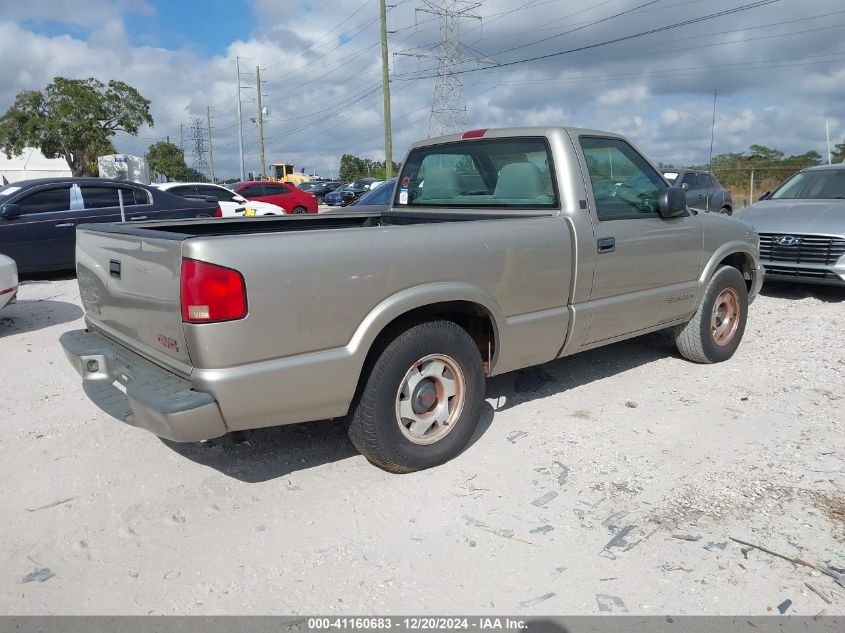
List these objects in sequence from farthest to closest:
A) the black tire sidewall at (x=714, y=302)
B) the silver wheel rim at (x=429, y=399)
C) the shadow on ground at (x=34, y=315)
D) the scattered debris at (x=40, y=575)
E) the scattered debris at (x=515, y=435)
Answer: the shadow on ground at (x=34, y=315) < the black tire sidewall at (x=714, y=302) < the scattered debris at (x=515, y=435) < the silver wheel rim at (x=429, y=399) < the scattered debris at (x=40, y=575)

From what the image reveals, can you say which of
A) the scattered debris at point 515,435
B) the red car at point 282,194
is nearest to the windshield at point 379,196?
the scattered debris at point 515,435

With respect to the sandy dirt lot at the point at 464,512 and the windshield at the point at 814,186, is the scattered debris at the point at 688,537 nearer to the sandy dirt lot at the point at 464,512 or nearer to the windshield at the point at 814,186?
the sandy dirt lot at the point at 464,512

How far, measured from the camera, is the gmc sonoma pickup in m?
2.87

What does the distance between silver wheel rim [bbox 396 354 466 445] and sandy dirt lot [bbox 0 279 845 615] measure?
0.77ft

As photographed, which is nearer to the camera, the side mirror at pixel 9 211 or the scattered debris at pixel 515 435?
the scattered debris at pixel 515 435

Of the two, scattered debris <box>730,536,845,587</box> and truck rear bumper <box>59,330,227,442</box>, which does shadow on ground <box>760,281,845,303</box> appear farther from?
truck rear bumper <box>59,330,227,442</box>

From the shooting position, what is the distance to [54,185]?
9.77 m

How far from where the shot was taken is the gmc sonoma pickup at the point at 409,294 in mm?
2867

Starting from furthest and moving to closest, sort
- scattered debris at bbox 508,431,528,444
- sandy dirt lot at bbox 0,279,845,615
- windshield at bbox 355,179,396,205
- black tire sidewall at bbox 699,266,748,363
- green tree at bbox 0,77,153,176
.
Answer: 1. green tree at bbox 0,77,153,176
2. windshield at bbox 355,179,396,205
3. black tire sidewall at bbox 699,266,748,363
4. scattered debris at bbox 508,431,528,444
5. sandy dirt lot at bbox 0,279,845,615

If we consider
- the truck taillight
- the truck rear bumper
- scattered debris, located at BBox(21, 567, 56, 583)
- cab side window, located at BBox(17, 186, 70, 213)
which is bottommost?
scattered debris, located at BBox(21, 567, 56, 583)

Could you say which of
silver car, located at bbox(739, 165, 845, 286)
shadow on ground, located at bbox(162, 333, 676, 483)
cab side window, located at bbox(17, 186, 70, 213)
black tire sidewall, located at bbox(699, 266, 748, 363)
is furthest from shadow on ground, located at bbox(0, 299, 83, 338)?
silver car, located at bbox(739, 165, 845, 286)

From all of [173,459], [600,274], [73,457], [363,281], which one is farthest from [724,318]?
[73,457]

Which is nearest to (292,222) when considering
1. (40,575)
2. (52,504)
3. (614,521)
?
(52,504)

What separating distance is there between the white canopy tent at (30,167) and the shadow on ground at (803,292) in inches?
2043
